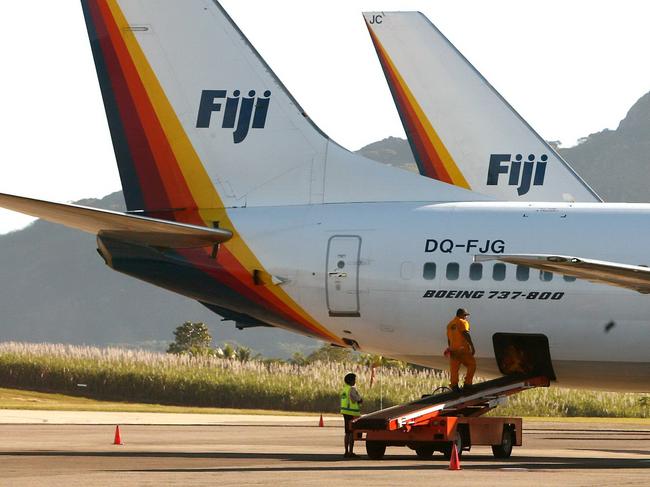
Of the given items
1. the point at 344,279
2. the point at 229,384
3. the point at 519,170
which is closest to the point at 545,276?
the point at 344,279

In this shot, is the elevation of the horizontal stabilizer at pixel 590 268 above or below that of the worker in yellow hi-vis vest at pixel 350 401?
above

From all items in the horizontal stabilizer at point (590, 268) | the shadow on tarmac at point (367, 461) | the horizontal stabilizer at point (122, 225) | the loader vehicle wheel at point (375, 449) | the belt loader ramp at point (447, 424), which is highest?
the horizontal stabilizer at point (122, 225)

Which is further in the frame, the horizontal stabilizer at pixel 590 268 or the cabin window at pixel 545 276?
the cabin window at pixel 545 276

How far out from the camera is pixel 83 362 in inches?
2242

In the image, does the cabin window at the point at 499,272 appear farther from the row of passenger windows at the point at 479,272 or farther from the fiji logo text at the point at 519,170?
the fiji logo text at the point at 519,170

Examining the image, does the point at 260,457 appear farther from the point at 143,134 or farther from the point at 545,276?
the point at 143,134

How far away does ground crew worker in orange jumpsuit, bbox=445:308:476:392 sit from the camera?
88.2ft

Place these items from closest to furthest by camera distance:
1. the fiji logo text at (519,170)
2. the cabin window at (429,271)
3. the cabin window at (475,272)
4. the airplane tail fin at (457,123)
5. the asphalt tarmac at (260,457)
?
the asphalt tarmac at (260,457), the cabin window at (475,272), the cabin window at (429,271), the fiji logo text at (519,170), the airplane tail fin at (457,123)

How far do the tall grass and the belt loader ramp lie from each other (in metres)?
24.5

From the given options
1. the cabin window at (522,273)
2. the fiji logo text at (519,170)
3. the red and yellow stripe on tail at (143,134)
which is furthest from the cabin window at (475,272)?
the fiji logo text at (519,170)

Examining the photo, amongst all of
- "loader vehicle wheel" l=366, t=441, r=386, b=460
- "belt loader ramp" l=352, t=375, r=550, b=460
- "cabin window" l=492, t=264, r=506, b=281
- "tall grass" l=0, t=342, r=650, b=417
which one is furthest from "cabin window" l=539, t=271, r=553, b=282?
"tall grass" l=0, t=342, r=650, b=417

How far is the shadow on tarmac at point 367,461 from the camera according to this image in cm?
2306

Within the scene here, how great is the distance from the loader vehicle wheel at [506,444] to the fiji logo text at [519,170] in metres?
10.8

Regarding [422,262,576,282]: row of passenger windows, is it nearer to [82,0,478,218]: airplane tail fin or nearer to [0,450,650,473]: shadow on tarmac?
[82,0,478,218]: airplane tail fin
